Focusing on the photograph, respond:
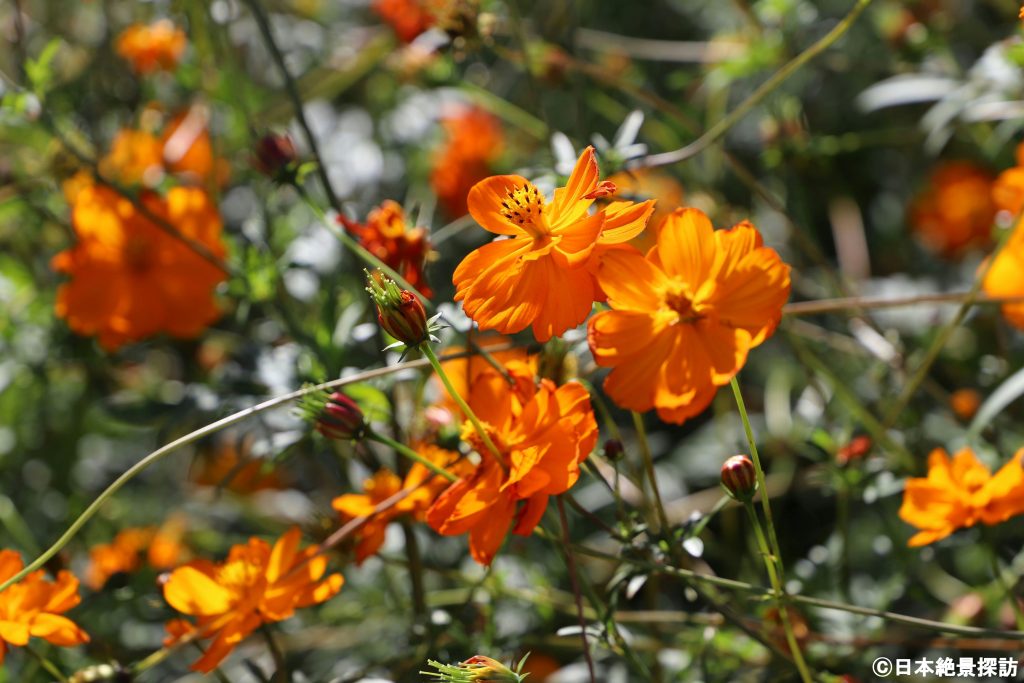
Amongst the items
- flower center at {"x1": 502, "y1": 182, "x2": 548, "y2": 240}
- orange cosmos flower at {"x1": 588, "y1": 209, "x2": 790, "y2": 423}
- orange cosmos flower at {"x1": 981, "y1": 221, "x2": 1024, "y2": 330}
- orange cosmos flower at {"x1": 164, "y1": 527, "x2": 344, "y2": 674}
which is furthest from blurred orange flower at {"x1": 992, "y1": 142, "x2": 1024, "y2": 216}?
orange cosmos flower at {"x1": 164, "y1": 527, "x2": 344, "y2": 674}

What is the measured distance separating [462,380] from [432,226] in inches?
29.3

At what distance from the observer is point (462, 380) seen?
1.13 meters

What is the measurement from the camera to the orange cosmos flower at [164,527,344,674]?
0.93 m

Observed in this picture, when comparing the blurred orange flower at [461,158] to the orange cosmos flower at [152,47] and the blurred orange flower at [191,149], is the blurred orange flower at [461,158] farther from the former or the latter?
the orange cosmos flower at [152,47]

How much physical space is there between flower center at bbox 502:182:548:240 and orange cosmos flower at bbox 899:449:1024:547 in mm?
409

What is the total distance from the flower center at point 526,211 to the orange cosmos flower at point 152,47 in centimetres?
109

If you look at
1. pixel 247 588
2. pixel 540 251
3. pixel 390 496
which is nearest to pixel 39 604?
pixel 247 588

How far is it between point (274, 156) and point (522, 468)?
478 mm

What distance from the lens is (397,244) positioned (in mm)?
958

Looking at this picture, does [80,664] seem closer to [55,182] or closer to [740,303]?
[55,182]

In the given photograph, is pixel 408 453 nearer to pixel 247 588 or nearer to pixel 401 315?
pixel 401 315

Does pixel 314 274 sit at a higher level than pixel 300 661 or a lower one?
higher

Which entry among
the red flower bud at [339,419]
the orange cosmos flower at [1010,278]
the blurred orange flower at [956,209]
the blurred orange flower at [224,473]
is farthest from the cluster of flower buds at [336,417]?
the blurred orange flower at [956,209]

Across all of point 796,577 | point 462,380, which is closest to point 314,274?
point 462,380
